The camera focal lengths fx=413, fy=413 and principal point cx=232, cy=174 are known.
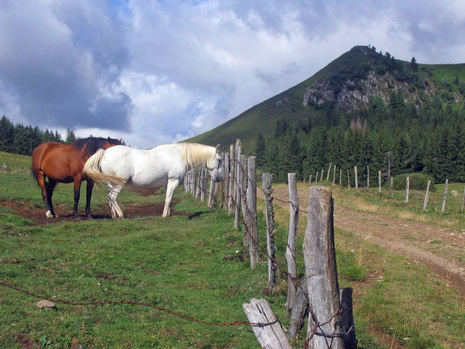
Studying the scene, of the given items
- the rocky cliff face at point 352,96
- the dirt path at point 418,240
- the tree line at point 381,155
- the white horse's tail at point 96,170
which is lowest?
the dirt path at point 418,240

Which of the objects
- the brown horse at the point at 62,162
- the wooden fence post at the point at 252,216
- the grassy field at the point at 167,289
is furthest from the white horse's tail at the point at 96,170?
the wooden fence post at the point at 252,216

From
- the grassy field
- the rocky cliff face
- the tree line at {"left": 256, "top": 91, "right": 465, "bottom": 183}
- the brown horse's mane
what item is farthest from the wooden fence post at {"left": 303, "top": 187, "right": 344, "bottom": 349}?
the rocky cliff face

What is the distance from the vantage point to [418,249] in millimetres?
11938

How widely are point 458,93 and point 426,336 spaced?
21238 cm

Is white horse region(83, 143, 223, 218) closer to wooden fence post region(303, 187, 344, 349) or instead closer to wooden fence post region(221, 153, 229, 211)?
wooden fence post region(221, 153, 229, 211)

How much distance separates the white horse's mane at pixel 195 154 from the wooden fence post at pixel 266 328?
34.9 feet

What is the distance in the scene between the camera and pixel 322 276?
11.0ft

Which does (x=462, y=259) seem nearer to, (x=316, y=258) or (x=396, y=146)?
(x=316, y=258)

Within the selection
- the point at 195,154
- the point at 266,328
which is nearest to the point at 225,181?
the point at 195,154

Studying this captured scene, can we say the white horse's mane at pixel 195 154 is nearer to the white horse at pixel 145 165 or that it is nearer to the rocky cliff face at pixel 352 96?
the white horse at pixel 145 165

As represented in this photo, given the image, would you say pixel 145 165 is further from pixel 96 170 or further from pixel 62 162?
pixel 62 162

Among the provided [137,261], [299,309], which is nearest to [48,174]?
[137,261]

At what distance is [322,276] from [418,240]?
11.4 meters

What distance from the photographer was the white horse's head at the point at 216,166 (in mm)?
14570
